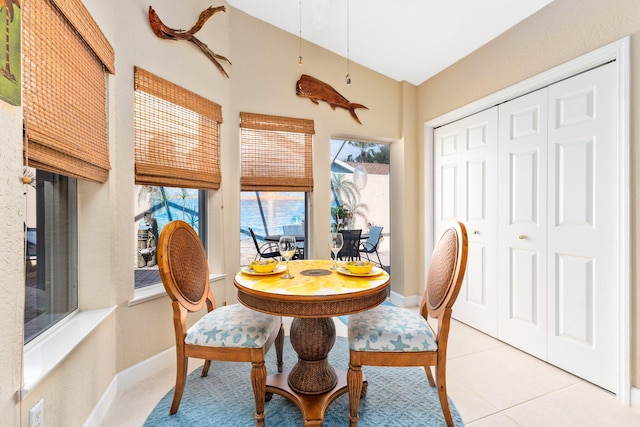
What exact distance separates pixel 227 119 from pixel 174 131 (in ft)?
2.01

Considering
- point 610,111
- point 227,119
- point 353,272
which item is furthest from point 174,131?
point 610,111

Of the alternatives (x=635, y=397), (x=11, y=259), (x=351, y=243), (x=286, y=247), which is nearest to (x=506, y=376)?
(x=635, y=397)

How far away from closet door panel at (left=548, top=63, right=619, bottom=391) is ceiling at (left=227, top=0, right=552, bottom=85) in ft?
2.59

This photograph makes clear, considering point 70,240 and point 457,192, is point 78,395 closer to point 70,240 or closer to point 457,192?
point 70,240

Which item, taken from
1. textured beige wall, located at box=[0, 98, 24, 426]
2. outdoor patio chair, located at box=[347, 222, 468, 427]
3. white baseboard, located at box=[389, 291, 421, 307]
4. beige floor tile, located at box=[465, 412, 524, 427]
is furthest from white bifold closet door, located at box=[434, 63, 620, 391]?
textured beige wall, located at box=[0, 98, 24, 426]

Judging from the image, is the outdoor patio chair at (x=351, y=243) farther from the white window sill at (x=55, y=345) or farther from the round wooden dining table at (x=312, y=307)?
the white window sill at (x=55, y=345)

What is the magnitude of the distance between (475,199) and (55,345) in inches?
126

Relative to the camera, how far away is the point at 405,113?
3.54 m

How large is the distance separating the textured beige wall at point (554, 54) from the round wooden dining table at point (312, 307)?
164 cm

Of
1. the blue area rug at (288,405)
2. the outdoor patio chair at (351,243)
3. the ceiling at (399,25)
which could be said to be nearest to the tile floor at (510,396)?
the blue area rug at (288,405)

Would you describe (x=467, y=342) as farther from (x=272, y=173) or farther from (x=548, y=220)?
(x=272, y=173)

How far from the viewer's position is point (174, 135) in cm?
234

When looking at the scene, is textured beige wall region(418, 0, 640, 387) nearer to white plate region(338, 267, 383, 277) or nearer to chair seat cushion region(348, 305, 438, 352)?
chair seat cushion region(348, 305, 438, 352)

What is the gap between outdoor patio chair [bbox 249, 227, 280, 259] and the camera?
331cm
